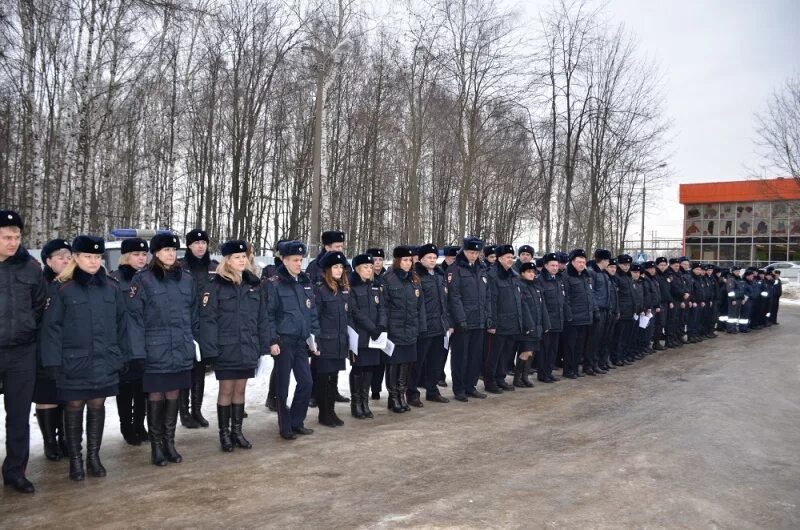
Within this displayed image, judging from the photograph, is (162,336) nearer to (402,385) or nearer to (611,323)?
(402,385)

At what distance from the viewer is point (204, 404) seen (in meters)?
8.71

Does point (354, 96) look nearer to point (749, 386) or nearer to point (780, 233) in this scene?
point (749, 386)

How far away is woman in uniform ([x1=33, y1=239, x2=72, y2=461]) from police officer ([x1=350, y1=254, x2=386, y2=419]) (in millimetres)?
3340

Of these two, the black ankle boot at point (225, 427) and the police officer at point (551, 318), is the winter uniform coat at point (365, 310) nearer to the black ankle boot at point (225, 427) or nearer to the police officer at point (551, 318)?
the black ankle boot at point (225, 427)

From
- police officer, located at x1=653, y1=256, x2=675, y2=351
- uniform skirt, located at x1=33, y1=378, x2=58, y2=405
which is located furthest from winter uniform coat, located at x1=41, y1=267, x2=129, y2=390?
police officer, located at x1=653, y1=256, x2=675, y2=351

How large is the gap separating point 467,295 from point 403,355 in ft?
5.43

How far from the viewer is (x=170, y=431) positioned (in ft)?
20.4

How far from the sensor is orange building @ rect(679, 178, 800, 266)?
5006 centimetres

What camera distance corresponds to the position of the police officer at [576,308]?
11.8 m

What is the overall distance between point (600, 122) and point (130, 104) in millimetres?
19647

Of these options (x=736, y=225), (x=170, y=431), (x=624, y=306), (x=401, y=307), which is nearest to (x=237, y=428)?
(x=170, y=431)

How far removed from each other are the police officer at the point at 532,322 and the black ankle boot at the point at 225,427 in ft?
17.7

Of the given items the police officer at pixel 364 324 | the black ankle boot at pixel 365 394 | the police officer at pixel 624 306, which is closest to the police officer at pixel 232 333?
the police officer at pixel 364 324

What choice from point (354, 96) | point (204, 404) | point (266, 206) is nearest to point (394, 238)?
point (266, 206)
